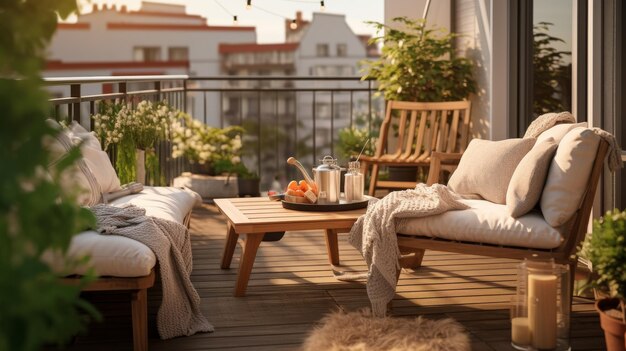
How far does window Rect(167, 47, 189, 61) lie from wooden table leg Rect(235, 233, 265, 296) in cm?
2909

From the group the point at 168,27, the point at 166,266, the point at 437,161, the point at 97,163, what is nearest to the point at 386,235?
the point at 166,266

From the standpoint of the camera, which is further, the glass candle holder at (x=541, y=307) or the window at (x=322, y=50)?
the window at (x=322, y=50)

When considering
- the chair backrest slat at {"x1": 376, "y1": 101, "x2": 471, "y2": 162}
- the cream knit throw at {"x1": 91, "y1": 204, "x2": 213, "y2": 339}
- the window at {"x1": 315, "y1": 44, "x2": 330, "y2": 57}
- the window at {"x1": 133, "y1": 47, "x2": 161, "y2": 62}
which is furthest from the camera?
the window at {"x1": 133, "y1": 47, "x2": 161, "y2": 62}

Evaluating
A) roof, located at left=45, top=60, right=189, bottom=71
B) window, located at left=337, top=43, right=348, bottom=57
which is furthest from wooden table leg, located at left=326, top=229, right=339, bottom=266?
roof, located at left=45, top=60, right=189, bottom=71

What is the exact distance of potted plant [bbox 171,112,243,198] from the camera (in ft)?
22.5

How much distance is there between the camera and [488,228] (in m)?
3.42

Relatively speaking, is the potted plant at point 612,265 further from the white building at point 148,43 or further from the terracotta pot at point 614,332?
the white building at point 148,43

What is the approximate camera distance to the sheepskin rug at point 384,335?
2.80 m

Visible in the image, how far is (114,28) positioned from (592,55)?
32.6 meters

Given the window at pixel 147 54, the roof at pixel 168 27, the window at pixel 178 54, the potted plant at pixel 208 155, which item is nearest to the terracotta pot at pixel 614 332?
the potted plant at pixel 208 155

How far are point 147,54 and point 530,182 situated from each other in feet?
104

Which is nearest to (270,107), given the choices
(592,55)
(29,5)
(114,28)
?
(114,28)

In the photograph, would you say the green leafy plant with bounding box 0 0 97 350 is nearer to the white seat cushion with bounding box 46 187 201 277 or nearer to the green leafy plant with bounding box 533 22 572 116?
the white seat cushion with bounding box 46 187 201 277

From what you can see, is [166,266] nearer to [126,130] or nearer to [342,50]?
[126,130]
